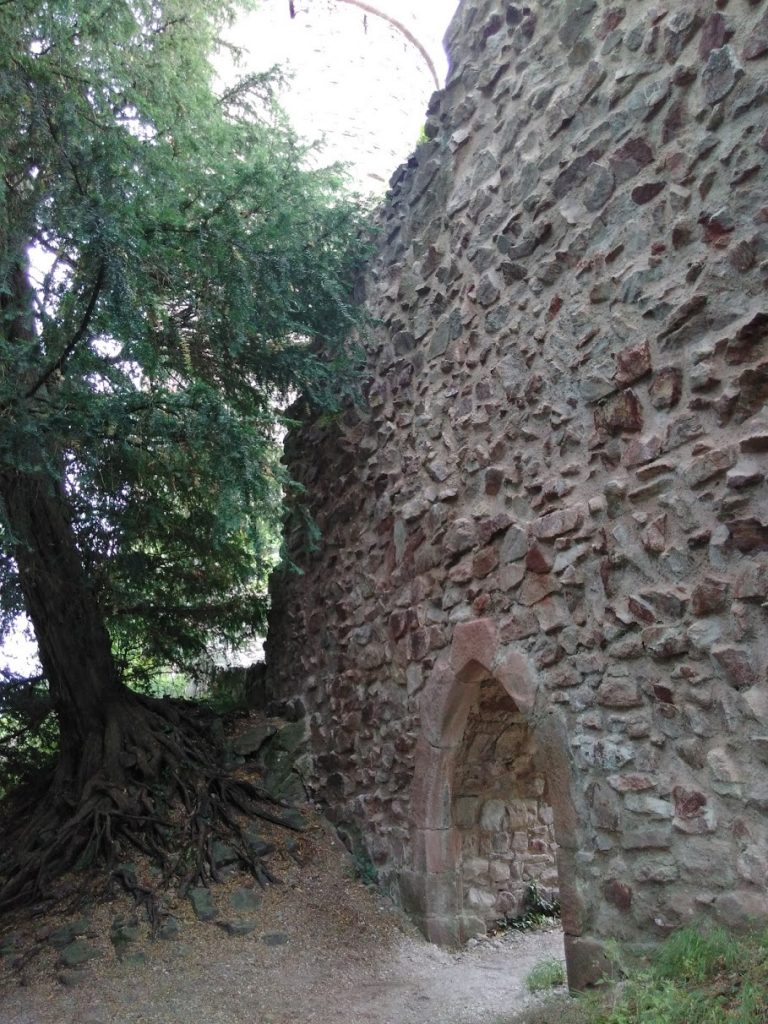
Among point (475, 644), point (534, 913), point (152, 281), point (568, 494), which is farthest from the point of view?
point (534, 913)

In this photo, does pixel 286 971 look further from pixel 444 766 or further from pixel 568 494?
pixel 568 494

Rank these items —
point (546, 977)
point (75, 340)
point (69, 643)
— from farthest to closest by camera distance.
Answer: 1. point (69, 643)
2. point (75, 340)
3. point (546, 977)

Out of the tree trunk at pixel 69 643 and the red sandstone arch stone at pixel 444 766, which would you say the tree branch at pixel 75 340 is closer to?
the tree trunk at pixel 69 643

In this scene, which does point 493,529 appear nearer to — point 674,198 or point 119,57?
point 674,198

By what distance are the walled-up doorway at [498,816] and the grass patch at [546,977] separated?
0.85m

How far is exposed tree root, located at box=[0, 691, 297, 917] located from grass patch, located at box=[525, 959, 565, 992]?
192cm

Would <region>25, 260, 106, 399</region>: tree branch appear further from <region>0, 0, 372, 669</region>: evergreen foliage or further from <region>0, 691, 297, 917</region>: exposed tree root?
<region>0, 691, 297, 917</region>: exposed tree root

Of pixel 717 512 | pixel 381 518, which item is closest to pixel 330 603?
pixel 381 518

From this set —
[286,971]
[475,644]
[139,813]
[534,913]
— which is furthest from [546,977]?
[139,813]

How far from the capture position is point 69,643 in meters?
6.93

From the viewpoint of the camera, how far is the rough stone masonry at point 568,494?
3.77 m

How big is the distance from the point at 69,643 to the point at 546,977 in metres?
4.12

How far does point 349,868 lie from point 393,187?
16.0 feet

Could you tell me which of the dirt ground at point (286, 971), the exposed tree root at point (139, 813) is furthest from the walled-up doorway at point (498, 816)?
the exposed tree root at point (139, 813)
